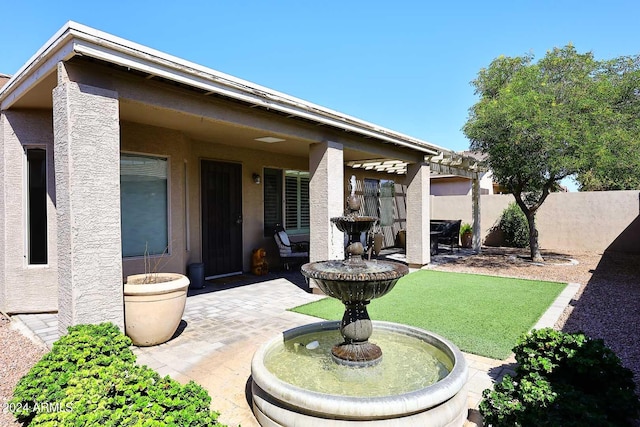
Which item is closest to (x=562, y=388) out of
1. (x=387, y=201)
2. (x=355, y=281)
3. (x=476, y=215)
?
(x=355, y=281)

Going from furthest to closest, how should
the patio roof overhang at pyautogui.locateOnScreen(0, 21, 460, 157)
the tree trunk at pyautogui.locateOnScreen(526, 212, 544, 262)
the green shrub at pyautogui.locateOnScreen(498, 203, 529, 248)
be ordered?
1. the green shrub at pyautogui.locateOnScreen(498, 203, 529, 248)
2. the tree trunk at pyautogui.locateOnScreen(526, 212, 544, 262)
3. the patio roof overhang at pyautogui.locateOnScreen(0, 21, 460, 157)

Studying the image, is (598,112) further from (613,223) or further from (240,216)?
(240,216)

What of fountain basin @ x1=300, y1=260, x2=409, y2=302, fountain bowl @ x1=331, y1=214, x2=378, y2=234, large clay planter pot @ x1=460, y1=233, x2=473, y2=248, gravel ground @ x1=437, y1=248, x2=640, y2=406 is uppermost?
fountain bowl @ x1=331, y1=214, x2=378, y2=234

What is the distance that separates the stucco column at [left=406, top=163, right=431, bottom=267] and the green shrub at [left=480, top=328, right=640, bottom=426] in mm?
7225

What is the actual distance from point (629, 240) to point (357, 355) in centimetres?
1579

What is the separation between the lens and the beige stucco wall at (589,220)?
14.0 metres

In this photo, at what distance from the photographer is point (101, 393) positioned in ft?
7.71

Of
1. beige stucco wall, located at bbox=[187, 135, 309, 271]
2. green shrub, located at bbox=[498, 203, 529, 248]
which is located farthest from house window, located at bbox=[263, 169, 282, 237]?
green shrub, located at bbox=[498, 203, 529, 248]

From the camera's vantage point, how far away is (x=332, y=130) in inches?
302

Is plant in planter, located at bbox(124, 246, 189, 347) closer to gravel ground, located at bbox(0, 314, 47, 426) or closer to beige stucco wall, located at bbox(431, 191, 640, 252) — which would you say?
gravel ground, located at bbox(0, 314, 47, 426)

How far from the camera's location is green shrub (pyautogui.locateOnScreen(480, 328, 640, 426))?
2.61m

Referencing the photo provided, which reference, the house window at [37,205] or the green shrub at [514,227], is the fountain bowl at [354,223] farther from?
the green shrub at [514,227]

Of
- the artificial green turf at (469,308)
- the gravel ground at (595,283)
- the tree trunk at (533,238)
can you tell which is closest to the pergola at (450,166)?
the gravel ground at (595,283)

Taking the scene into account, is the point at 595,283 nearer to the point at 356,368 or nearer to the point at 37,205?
the point at 356,368
